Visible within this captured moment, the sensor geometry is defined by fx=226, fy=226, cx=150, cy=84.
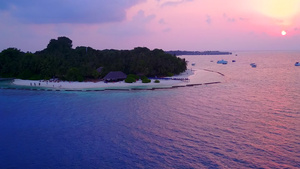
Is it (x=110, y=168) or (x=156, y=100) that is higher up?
(x=156, y=100)

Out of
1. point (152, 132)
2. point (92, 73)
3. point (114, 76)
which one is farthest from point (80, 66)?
point (152, 132)

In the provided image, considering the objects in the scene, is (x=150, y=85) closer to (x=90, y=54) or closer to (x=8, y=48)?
(x=90, y=54)

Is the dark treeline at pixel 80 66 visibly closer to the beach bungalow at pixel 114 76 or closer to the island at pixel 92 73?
the island at pixel 92 73

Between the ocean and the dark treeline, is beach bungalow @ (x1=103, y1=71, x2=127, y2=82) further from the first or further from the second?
the ocean

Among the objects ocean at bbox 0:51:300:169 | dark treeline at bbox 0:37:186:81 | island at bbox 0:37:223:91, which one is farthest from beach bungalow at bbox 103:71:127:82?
ocean at bbox 0:51:300:169

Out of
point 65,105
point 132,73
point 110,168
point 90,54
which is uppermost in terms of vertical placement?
point 90,54

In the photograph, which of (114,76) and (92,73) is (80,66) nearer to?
(92,73)

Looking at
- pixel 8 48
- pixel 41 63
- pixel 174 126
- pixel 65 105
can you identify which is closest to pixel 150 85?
pixel 65 105

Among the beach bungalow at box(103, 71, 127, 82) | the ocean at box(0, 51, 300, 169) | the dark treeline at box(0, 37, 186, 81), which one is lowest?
the ocean at box(0, 51, 300, 169)
